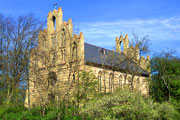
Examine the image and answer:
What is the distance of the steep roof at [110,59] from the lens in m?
31.7

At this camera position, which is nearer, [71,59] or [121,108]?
[121,108]

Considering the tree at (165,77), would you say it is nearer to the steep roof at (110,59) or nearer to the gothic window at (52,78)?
the steep roof at (110,59)

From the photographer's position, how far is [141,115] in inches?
665

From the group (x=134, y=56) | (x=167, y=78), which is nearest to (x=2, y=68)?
(x=134, y=56)

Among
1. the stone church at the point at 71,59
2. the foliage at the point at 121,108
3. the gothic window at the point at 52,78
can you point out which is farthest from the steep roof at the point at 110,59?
the foliage at the point at 121,108

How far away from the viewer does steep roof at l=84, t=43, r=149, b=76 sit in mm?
31703

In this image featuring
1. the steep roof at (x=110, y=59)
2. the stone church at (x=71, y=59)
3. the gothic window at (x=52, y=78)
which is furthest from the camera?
the steep roof at (x=110, y=59)

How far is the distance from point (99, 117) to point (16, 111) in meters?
14.2

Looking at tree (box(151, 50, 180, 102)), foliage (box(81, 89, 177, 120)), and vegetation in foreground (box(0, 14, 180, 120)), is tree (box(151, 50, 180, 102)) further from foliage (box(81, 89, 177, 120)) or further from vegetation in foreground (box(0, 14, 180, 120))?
foliage (box(81, 89, 177, 120))

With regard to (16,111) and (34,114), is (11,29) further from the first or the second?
(34,114)

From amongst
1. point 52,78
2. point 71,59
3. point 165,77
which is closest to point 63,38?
point 71,59

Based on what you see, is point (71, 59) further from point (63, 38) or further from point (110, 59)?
point (110, 59)

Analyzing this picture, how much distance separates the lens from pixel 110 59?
32312 mm

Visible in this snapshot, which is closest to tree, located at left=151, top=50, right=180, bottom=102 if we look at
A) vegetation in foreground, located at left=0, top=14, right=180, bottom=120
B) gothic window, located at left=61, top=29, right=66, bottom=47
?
vegetation in foreground, located at left=0, top=14, right=180, bottom=120
